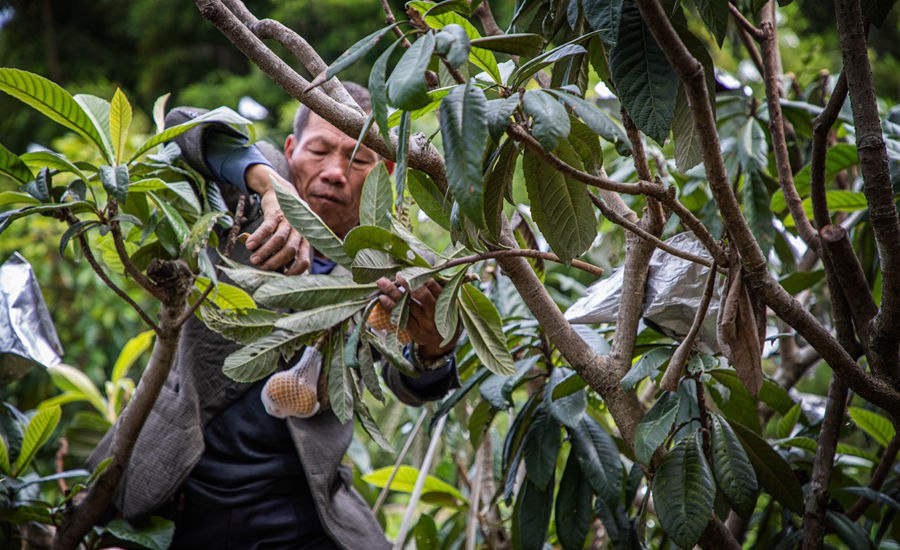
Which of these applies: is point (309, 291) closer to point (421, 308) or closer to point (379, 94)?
point (421, 308)

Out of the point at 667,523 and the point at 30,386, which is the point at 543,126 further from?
the point at 30,386

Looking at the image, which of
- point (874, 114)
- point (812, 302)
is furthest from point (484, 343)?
point (812, 302)

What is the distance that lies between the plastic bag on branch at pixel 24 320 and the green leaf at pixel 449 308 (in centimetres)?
64

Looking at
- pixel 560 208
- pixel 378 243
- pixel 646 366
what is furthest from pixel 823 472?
pixel 378 243

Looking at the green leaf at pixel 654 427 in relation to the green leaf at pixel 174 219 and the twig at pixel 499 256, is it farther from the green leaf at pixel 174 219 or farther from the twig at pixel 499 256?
the green leaf at pixel 174 219

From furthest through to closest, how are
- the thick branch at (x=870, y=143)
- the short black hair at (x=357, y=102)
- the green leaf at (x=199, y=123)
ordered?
1. the short black hair at (x=357, y=102)
2. the green leaf at (x=199, y=123)
3. the thick branch at (x=870, y=143)

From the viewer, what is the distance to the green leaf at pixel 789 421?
133 centimetres

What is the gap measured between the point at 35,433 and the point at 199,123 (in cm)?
56

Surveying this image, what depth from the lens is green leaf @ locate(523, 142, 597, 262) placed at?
0.85 metres

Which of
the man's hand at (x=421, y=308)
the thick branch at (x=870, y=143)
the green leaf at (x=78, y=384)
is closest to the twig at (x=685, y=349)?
the thick branch at (x=870, y=143)

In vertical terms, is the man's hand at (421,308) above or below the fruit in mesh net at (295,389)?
above

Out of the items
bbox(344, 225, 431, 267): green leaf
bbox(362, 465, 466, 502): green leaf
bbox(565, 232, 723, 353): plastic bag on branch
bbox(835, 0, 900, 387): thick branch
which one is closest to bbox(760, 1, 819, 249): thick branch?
bbox(565, 232, 723, 353): plastic bag on branch

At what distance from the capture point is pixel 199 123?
1.14 meters

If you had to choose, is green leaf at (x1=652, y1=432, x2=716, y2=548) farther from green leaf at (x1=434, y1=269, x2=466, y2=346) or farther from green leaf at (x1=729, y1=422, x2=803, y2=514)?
green leaf at (x1=434, y1=269, x2=466, y2=346)
